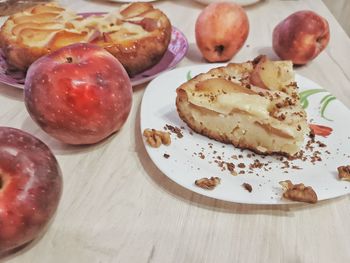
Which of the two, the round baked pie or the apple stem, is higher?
the round baked pie

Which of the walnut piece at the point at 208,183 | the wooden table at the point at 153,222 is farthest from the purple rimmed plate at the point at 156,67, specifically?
the walnut piece at the point at 208,183

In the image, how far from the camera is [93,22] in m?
0.86

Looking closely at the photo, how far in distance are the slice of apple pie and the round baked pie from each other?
0.47ft

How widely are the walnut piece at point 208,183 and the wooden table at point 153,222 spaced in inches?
1.3

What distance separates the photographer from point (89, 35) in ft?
2.65

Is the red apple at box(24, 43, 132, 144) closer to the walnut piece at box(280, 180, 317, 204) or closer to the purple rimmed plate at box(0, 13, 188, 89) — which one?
the purple rimmed plate at box(0, 13, 188, 89)

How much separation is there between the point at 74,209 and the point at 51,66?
212mm

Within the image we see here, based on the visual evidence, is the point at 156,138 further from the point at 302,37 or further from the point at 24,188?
the point at 302,37

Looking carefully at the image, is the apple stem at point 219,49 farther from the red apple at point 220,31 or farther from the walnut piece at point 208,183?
the walnut piece at point 208,183

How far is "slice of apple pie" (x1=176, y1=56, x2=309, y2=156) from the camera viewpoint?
646mm

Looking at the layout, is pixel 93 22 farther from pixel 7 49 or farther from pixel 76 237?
pixel 76 237

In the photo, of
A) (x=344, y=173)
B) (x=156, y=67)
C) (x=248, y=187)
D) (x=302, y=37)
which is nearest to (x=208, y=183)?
(x=248, y=187)

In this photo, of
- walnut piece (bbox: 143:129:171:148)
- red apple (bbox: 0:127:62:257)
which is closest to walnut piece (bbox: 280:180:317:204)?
walnut piece (bbox: 143:129:171:148)

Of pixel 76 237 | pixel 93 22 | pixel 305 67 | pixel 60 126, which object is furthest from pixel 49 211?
pixel 305 67
